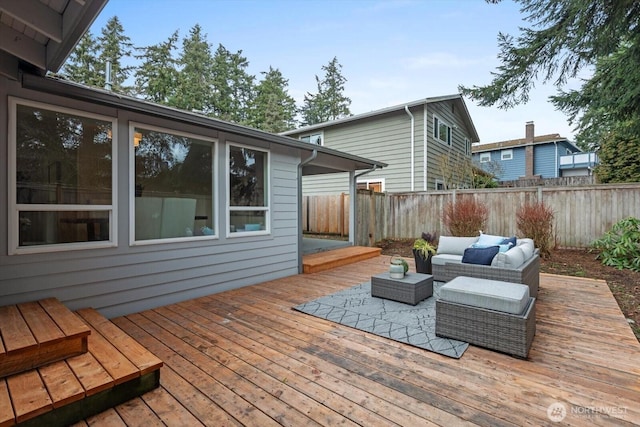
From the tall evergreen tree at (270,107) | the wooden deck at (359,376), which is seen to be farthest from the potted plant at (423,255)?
the tall evergreen tree at (270,107)

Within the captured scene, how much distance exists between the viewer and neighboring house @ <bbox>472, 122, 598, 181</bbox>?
1864cm

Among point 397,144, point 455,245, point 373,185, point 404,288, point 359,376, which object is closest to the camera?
point 359,376

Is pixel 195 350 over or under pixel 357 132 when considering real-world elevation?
under

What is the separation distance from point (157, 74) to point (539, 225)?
63.0 ft

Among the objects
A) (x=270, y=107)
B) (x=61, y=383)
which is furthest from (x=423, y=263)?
(x=270, y=107)

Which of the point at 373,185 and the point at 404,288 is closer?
the point at 404,288

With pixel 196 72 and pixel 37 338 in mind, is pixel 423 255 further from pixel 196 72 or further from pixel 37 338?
pixel 196 72

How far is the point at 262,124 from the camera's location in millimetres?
19672

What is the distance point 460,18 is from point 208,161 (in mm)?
6768

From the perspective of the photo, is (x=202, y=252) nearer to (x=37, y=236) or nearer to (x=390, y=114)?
(x=37, y=236)

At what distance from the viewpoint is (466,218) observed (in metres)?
7.70

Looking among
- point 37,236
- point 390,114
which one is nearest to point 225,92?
point 390,114

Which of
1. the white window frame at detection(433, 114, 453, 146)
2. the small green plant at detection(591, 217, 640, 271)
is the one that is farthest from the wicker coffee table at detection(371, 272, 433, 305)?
the white window frame at detection(433, 114, 453, 146)

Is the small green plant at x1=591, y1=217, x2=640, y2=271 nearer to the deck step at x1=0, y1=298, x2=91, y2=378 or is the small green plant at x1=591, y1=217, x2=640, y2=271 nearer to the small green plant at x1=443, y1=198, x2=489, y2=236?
the small green plant at x1=443, y1=198, x2=489, y2=236
